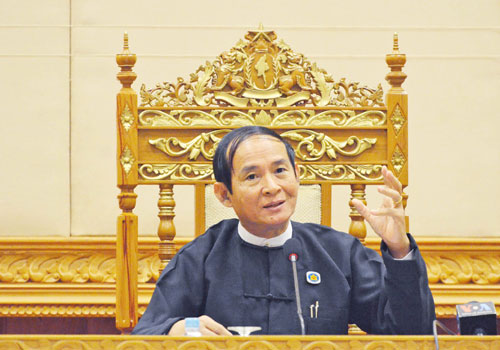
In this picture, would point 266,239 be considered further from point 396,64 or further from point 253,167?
point 396,64

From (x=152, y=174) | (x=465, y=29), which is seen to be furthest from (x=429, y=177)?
(x=152, y=174)

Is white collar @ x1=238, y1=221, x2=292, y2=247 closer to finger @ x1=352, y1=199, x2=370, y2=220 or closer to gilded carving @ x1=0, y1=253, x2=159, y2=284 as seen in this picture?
finger @ x1=352, y1=199, x2=370, y2=220

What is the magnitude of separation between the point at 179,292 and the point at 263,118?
2.47ft

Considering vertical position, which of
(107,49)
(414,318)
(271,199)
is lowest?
(414,318)

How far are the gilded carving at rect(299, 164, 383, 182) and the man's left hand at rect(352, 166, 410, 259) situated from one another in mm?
677

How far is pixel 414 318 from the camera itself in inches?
81.0

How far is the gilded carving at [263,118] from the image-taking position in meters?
2.73

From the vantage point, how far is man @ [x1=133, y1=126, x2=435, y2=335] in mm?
2123

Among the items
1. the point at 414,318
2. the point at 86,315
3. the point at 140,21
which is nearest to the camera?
the point at 414,318

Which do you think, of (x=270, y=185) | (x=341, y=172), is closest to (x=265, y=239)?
(x=270, y=185)

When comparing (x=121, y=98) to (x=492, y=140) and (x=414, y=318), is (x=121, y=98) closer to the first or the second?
(x=414, y=318)

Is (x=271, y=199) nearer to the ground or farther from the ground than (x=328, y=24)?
nearer to the ground

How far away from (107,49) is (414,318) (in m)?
2.05

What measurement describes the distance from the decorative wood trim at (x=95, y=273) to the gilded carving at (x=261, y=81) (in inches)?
32.5
